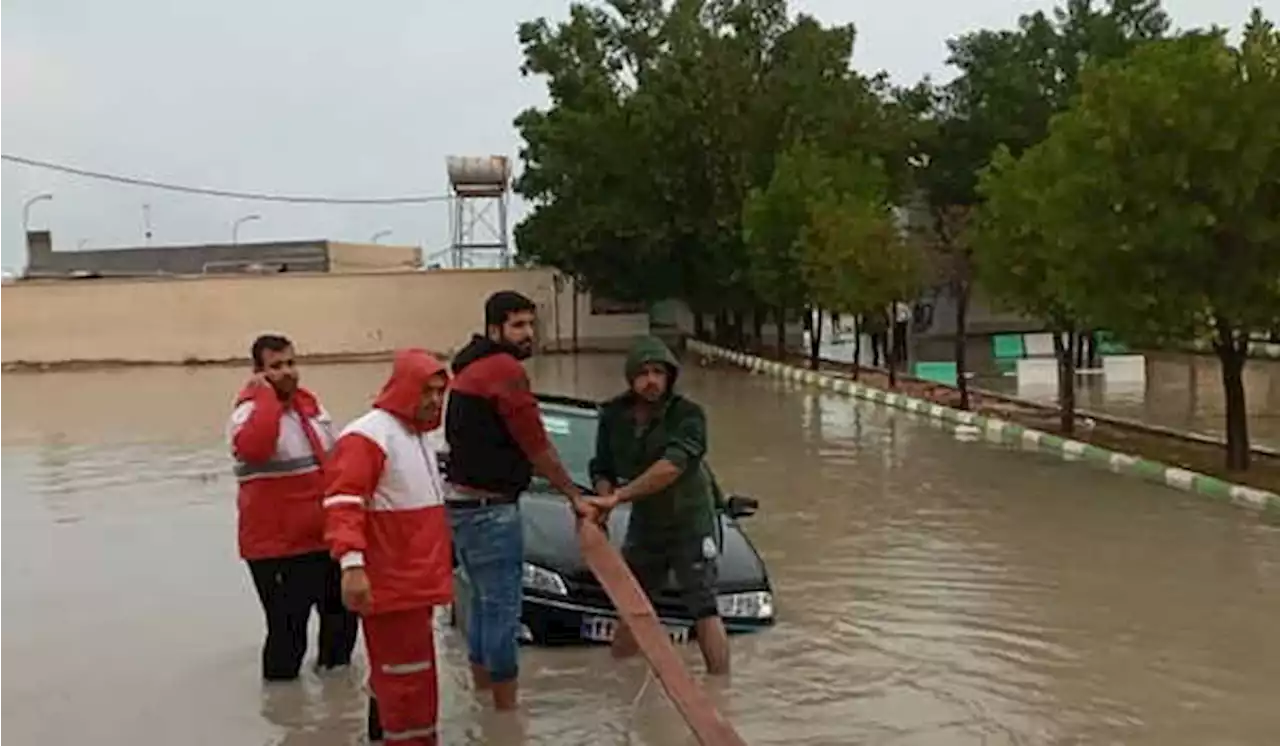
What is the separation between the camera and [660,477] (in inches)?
275

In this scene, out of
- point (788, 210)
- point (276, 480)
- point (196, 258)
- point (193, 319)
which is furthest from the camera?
point (196, 258)

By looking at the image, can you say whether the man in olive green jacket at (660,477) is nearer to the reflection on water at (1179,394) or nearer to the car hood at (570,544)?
the car hood at (570,544)

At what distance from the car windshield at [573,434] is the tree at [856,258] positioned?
20.4 metres

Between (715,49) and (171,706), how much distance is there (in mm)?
37791

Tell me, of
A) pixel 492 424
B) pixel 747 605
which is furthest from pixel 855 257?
pixel 492 424

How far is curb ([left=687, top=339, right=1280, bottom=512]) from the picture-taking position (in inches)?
549

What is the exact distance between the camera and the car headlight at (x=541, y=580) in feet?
26.7

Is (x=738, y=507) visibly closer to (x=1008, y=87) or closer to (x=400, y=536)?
(x=400, y=536)

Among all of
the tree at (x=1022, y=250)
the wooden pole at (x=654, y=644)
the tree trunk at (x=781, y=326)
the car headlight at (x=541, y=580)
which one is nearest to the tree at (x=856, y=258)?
the tree trunk at (x=781, y=326)

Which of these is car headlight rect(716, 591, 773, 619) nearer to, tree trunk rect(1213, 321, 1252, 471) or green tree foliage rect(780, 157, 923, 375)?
tree trunk rect(1213, 321, 1252, 471)

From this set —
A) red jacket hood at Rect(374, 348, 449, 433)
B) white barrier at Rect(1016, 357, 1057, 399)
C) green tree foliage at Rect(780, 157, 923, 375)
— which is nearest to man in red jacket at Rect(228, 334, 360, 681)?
red jacket hood at Rect(374, 348, 449, 433)

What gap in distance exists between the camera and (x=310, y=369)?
45.2 metres

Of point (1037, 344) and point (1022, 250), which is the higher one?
point (1022, 250)

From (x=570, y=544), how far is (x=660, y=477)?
137cm
